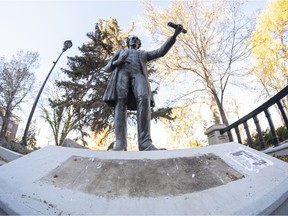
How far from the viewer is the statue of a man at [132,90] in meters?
3.57

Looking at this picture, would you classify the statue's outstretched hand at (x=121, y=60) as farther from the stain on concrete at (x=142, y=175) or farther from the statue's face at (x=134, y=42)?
the stain on concrete at (x=142, y=175)

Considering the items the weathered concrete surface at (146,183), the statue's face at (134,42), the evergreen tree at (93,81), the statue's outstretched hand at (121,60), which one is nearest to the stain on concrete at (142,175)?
the weathered concrete surface at (146,183)

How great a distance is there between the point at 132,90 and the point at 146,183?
7.30ft

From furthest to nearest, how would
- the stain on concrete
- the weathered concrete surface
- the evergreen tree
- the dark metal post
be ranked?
the evergreen tree, the dark metal post, the stain on concrete, the weathered concrete surface

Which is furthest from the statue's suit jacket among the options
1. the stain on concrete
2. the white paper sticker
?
the white paper sticker

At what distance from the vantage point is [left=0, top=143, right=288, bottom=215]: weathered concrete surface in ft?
5.47

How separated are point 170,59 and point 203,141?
7559mm

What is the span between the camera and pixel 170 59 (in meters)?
13.8

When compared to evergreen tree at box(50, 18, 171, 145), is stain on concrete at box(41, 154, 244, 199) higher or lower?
lower

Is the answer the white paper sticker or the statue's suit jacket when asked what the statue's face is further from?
the white paper sticker

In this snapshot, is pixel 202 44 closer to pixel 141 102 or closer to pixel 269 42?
pixel 269 42

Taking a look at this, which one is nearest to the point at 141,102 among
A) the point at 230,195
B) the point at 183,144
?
the point at 230,195

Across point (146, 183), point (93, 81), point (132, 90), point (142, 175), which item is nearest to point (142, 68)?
point (132, 90)

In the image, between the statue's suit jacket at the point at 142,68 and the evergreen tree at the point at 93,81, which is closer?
the statue's suit jacket at the point at 142,68
